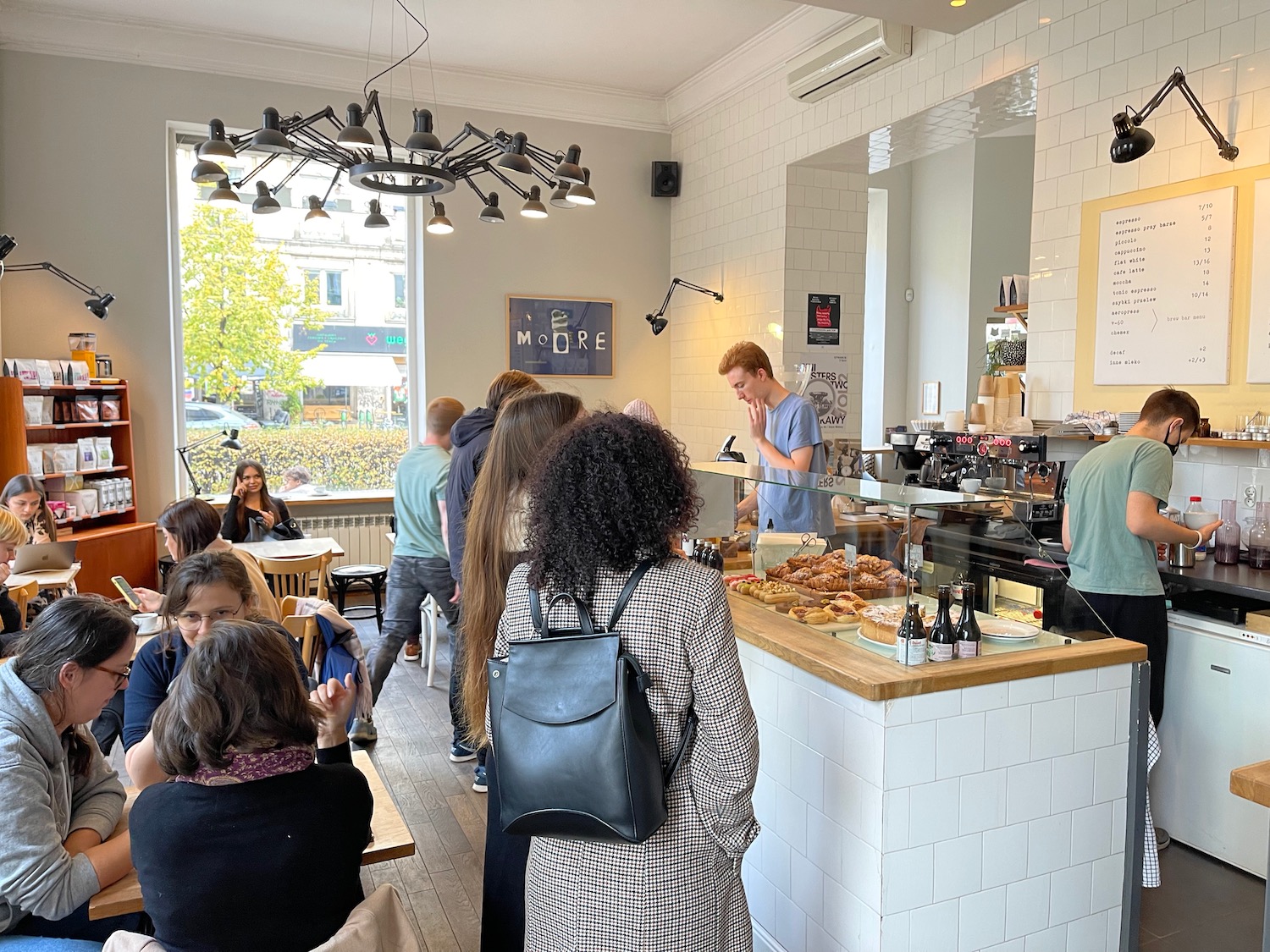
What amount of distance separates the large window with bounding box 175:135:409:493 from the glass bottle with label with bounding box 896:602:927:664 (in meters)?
5.87

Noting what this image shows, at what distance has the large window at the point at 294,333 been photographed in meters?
7.03

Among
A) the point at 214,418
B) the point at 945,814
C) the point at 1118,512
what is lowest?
the point at 945,814

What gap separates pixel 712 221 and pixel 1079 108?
11.4 feet

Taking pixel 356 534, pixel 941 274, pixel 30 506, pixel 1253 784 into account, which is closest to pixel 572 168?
pixel 30 506

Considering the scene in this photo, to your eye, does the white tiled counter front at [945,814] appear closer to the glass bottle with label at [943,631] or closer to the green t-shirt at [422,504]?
the glass bottle with label at [943,631]

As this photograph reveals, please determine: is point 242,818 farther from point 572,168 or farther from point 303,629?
point 572,168

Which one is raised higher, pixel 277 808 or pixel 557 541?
pixel 557 541

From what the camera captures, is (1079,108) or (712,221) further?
(712,221)

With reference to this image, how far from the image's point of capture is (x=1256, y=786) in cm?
179

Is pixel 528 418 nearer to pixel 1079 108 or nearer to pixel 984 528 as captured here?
pixel 984 528

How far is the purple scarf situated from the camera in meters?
1.57

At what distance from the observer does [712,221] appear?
24.2ft

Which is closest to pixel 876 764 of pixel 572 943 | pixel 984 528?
pixel 984 528

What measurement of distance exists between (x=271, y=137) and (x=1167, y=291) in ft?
12.7
